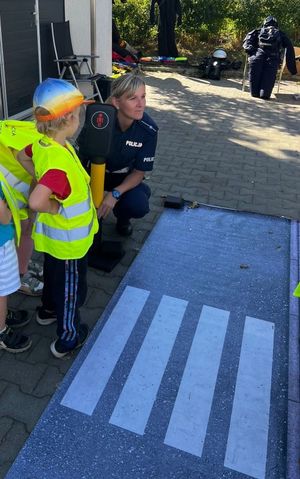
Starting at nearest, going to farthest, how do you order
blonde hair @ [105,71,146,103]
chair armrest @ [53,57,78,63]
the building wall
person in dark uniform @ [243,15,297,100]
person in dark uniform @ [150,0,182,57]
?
blonde hair @ [105,71,146,103], chair armrest @ [53,57,78,63], the building wall, person in dark uniform @ [243,15,297,100], person in dark uniform @ [150,0,182,57]

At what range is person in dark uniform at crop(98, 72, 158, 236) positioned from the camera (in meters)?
3.09

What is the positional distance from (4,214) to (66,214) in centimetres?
29

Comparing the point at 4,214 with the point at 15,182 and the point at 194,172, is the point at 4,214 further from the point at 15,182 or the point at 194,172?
the point at 194,172

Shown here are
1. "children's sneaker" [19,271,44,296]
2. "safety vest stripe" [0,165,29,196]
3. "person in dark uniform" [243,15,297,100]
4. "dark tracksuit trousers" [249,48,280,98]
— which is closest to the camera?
"safety vest stripe" [0,165,29,196]

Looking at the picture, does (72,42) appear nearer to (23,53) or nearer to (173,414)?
(23,53)

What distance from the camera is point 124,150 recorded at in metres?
3.41

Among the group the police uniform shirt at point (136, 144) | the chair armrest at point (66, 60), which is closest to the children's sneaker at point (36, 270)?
the police uniform shirt at point (136, 144)

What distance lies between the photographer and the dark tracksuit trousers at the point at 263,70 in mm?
8992

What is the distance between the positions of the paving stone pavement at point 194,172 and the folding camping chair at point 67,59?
1.26 metres

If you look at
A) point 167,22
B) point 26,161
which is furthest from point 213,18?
point 26,161

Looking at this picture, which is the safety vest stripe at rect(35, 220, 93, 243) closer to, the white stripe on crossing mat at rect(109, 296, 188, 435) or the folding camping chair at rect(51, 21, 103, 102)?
the white stripe on crossing mat at rect(109, 296, 188, 435)

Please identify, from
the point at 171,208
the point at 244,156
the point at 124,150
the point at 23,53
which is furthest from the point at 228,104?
the point at 124,150

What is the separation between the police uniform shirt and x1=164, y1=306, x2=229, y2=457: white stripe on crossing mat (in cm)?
120

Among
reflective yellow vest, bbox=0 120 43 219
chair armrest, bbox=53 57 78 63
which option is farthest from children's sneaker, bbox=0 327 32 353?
chair armrest, bbox=53 57 78 63
